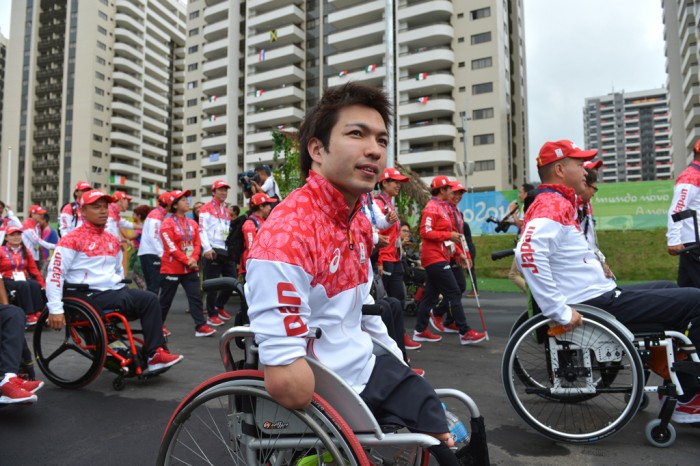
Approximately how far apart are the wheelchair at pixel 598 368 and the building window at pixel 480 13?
50477mm

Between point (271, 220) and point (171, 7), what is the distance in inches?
4132

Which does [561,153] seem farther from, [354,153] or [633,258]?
[633,258]

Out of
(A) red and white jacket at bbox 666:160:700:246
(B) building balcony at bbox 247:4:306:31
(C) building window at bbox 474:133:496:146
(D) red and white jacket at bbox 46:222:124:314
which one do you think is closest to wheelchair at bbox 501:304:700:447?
(A) red and white jacket at bbox 666:160:700:246

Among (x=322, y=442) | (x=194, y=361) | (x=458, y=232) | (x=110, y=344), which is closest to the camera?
(x=322, y=442)

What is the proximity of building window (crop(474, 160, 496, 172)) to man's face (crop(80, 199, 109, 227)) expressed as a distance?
4470 centimetres

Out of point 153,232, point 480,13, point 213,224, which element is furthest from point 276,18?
point 153,232

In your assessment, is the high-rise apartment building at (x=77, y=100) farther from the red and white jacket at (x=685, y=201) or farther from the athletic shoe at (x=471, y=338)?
the red and white jacket at (x=685, y=201)

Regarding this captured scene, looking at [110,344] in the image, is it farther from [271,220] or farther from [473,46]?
[473,46]

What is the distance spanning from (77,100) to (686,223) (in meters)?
83.4

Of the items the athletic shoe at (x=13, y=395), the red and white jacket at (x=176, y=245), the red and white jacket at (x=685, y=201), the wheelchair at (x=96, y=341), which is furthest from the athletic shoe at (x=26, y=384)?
the red and white jacket at (x=685, y=201)

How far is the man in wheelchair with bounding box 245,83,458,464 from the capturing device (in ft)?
5.07

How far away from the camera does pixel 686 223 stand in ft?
16.6

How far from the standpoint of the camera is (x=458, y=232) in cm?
685

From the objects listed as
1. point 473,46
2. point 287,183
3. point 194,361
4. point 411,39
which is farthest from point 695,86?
point 194,361
